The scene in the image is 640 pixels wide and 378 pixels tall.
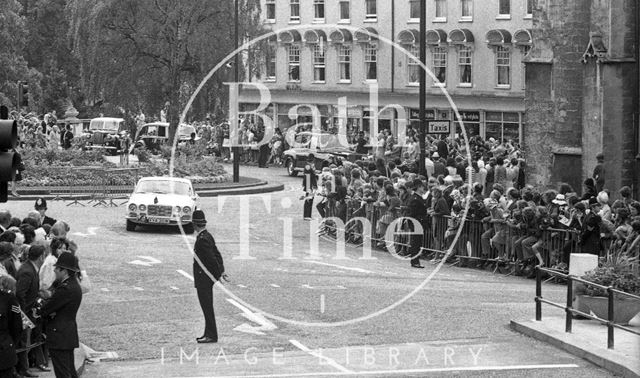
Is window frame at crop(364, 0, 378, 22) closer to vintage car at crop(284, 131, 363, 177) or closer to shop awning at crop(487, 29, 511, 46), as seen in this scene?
shop awning at crop(487, 29, 511, 46)

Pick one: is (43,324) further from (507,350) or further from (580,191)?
(580,191)

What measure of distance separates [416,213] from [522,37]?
121ft

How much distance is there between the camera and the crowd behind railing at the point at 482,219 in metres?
26.9

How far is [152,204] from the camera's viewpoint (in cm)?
3528

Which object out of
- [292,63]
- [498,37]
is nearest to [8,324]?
[498,37]

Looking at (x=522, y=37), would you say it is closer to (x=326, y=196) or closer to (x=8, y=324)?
(x=326, y=196)

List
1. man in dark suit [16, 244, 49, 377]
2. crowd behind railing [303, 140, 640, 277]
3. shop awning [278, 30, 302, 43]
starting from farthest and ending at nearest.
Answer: shop awning [278, 30, 302, 43]
crowd behind railing [303, 140, 640, 277]
man in dark suit [16, 244, 49, 377]

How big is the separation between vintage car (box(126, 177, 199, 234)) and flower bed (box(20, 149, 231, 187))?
422 inches

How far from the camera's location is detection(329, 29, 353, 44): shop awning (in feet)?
244

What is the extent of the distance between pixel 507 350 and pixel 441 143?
28.5m

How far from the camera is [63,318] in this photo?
1617cm

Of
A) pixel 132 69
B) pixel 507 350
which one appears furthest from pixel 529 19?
pixel 507 350

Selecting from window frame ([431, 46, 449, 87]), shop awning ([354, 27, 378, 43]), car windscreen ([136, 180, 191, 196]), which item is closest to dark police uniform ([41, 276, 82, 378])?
car windscreen ([136, 180, 191, 196])

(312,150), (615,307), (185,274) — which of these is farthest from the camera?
(312,150)
